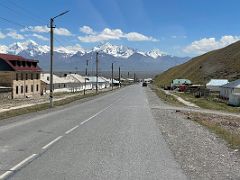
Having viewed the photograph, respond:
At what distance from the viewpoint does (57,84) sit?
367 ft

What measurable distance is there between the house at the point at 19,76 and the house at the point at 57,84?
283 inches

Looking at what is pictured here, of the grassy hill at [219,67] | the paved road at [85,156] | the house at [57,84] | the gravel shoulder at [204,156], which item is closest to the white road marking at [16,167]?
the paved road at [85,156]

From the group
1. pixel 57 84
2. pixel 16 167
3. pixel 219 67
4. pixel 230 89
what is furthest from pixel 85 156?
pixel 219 67

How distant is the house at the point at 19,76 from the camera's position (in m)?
72.9

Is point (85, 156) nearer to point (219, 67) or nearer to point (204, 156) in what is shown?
point (204, 156)

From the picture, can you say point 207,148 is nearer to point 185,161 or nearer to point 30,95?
point 185,161

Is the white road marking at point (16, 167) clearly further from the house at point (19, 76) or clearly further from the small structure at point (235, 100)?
the house at point (19, 76)

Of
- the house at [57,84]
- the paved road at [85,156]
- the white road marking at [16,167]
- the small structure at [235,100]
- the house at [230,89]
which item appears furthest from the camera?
the house at [57,84]

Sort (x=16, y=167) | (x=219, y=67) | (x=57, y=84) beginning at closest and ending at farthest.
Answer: (x=16, y=167), (x=57, y=84), (x=219, y=67)

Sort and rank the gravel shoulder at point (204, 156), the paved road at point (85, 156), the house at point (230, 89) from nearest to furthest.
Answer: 1. the paved road at point (85, 156)
2. the gravel shoulder at point (204, 156)
3. the house at point (230, 89)

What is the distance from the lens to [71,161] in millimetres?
10641

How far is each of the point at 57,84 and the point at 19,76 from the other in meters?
35.9

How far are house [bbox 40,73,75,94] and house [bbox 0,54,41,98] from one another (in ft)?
23.6

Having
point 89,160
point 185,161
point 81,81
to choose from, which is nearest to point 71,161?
point 89,160
